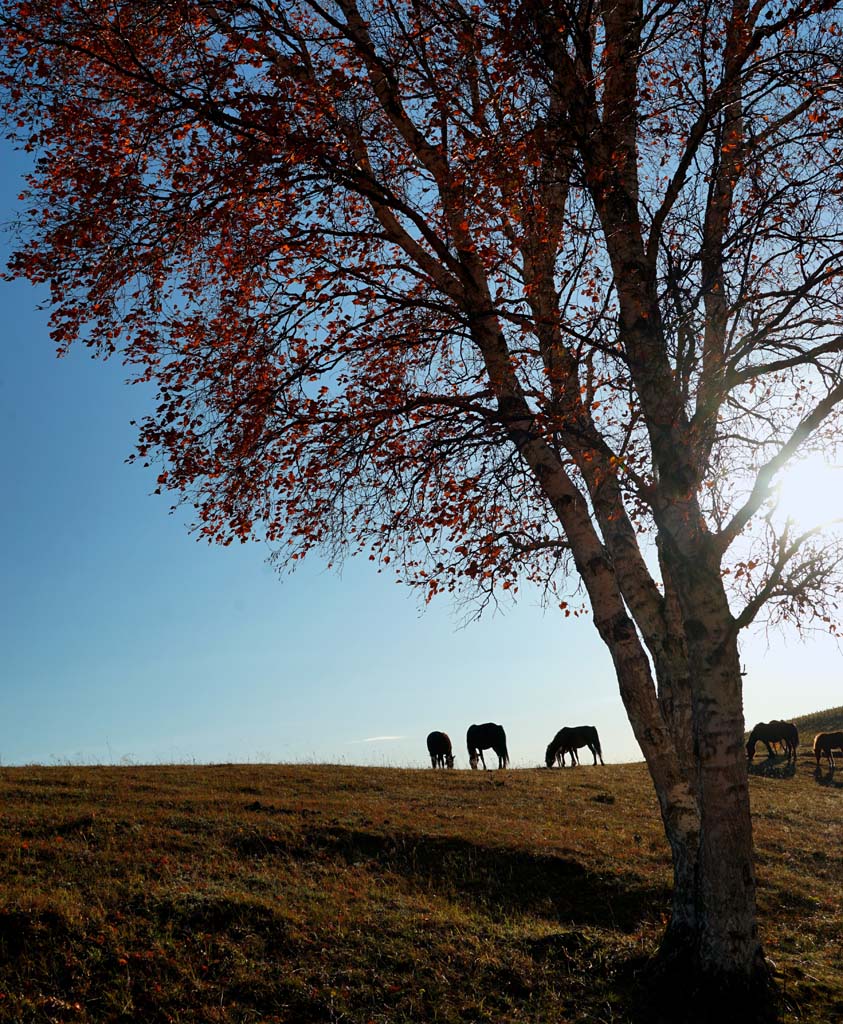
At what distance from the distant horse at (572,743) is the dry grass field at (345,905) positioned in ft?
44.2

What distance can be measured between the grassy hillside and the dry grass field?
0.04 m

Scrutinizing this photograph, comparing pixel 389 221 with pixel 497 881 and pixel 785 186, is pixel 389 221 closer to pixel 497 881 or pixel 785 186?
pixel 785 186

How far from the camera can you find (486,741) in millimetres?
36938

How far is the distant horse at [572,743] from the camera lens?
3616 centimetres

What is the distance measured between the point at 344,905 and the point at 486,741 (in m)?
25.0

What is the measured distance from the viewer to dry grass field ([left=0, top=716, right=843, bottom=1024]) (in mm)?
9734

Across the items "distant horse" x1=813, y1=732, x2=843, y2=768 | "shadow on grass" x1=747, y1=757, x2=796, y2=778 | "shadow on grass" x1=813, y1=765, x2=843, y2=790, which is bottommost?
"shadow on grass" x1=813, y1=765, x2=843, y2=790

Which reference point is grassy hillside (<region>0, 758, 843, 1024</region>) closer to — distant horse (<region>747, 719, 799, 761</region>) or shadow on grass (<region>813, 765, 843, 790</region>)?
shadow on grass (<region>813, 765, 843, 790</region>)

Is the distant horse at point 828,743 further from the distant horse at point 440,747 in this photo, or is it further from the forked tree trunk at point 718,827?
the forked tree trunk at point 718,827

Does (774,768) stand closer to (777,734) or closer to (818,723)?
(777,734)

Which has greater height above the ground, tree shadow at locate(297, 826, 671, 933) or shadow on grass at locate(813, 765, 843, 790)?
tree shadow at locate(297, 826, 671, 933)

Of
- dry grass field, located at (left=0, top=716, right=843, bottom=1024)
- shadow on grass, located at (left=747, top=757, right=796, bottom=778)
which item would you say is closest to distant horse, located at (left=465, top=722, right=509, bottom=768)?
shadow on grass, located at (left=747, top=757, right=796, bottom=778)

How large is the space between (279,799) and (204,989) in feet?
35.0

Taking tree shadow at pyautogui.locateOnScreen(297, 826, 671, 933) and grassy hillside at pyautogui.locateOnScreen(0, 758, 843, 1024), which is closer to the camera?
grassy hillside at pyautogui.locateOnScreen(0, 758, 843, 1024)
